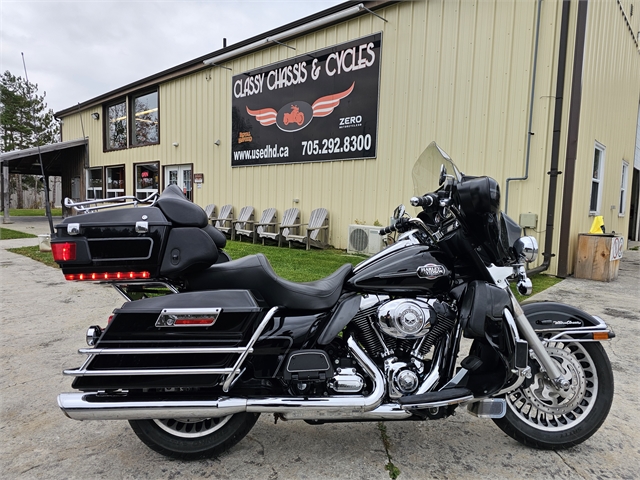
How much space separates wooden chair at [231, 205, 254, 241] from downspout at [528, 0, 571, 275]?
6.77 metres

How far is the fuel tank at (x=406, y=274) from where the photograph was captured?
1.89 meters

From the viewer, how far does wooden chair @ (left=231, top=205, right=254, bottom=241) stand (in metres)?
10.6

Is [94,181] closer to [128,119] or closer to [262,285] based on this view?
[128,119]

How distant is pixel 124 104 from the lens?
1549 centimetres

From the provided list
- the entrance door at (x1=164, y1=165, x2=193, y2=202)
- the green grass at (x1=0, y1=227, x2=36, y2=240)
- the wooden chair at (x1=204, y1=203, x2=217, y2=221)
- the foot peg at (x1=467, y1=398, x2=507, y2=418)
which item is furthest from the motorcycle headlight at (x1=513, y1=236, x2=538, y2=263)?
the green grass at (x1=0, y1=227, x2=36, y2=240)

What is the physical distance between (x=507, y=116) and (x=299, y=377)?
620cm

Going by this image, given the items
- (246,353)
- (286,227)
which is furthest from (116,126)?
(246,353)

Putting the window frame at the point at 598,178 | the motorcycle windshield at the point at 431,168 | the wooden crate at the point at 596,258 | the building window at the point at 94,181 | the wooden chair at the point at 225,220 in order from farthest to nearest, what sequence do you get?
the building window at the point at 94,181, the wooden chair at the point at 225,220, the window frame at the point at 598,178, the wooden crate at the point at 596,258, the motorcycle windshield at the point at 431,168

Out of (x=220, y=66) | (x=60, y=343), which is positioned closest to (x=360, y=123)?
(x=220, y=66)

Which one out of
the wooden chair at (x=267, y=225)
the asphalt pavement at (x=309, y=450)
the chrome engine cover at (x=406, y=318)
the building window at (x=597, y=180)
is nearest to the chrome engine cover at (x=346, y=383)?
the chrome engine cover at (x=406, y=318)

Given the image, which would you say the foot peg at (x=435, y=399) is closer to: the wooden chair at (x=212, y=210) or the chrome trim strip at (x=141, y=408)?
the chrome trim strip at (x=141, y=408)

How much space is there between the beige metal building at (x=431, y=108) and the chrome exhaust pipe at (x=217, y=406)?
2.19 meters

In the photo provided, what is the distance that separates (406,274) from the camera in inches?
74.2

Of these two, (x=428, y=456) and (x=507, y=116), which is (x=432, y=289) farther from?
(x=507, y=116)
